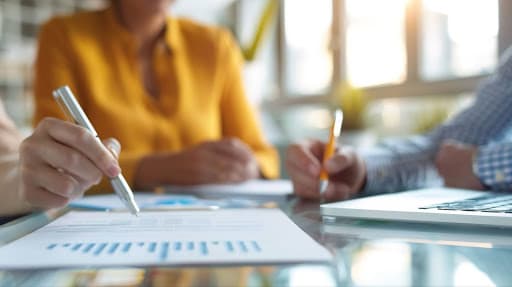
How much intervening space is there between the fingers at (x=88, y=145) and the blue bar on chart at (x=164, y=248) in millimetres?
118

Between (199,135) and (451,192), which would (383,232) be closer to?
(451,192)

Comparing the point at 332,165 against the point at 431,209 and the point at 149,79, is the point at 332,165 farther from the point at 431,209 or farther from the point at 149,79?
the point at 149,79

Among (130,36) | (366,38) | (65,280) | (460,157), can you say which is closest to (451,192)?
(460,157)

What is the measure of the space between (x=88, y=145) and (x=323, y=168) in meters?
0.37

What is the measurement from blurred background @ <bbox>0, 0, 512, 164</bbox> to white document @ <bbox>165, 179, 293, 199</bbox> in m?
0.76

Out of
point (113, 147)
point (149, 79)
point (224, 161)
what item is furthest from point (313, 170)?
point (149, 79)

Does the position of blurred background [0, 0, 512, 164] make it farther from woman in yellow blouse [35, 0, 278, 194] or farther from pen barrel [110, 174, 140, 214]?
pen barrel [110, 174, 140, 214]

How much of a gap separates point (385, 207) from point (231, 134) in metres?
0.95

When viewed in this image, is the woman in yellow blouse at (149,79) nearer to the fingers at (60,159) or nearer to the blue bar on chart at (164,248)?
the fingers at (60,159)

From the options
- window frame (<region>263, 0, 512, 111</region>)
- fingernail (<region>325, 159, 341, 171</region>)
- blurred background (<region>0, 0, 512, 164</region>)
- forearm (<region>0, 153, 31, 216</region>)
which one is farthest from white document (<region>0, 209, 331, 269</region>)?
window frame (<region>263, 0, 512, 111</region>)

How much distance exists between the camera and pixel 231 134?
145 cm

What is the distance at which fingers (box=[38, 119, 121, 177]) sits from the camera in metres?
0.52

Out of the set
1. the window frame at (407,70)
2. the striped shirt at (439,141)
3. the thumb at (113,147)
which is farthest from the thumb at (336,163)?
the window frame at (407,70)

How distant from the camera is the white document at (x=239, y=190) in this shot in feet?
2.65
